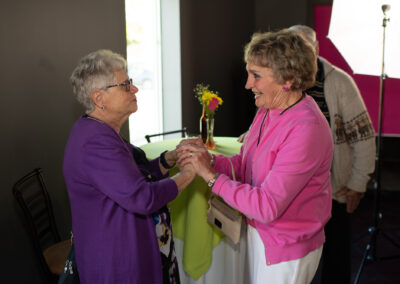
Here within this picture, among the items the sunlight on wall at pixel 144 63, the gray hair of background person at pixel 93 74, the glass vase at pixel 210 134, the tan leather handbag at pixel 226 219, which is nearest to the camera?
the gray hair of background person at pixel 93 74

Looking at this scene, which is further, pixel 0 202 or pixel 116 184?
pixel 0 202

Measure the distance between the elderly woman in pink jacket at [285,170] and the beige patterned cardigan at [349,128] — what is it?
83cm

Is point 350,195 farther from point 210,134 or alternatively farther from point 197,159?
point 197,159

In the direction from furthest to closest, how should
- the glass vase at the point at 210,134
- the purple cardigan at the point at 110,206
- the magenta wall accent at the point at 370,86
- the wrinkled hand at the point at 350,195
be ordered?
the magenta wall accent at the point at 370,86
the glass vase at the point at 210,134
the wrinkled hand at the point at 350,195
the purple cardigan at the point at 110,206

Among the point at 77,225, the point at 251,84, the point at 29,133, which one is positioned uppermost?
the point at 251,84

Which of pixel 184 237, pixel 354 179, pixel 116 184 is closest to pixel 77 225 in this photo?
pixel 116 184

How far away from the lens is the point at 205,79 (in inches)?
190

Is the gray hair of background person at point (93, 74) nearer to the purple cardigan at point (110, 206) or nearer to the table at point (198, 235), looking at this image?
the purple cardigan at point (110, 206)

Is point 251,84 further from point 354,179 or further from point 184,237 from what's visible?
point 354,179


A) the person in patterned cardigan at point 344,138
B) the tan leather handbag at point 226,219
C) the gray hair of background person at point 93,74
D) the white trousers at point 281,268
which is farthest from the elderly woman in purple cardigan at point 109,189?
the person in patterned cardigan at point 344,138

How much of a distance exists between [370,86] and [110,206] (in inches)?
193

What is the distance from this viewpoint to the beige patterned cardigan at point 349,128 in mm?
2295

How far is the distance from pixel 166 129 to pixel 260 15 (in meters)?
2.59

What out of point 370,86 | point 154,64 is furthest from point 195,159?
point 370,86
